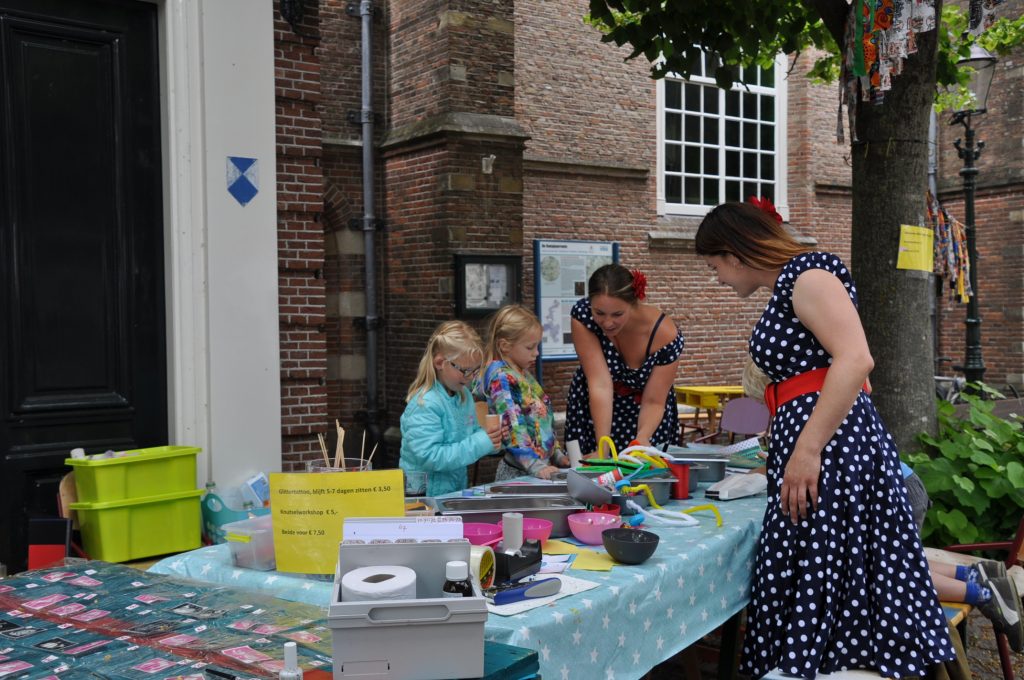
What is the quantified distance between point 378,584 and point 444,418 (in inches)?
82.5

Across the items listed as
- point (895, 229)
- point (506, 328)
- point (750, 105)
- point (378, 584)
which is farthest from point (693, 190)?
point (378, 584)

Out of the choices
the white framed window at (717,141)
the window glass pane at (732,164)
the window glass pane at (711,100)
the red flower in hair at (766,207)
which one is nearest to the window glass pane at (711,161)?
the white framed window at (717,141)

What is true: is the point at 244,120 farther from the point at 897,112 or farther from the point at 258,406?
the point at 897,112

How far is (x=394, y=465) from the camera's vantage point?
34.6 ft

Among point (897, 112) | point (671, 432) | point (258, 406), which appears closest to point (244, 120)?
point (258, 406)

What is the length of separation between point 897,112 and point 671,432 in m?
2.22

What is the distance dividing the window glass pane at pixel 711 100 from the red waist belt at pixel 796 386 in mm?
12122

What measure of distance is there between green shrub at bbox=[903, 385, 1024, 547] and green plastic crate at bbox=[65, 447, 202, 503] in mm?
4091

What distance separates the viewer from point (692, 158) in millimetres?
14195

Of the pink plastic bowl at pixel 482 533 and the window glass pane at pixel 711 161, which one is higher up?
the window glass pane at pixel 711 161

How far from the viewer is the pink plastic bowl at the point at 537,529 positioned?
9.05ft

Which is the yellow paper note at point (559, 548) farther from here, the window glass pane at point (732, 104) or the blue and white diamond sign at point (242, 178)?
the window glass pane at point (732, 104)

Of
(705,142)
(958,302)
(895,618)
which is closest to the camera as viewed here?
(895,618)

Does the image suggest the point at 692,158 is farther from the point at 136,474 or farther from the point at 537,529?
the point at 537,529
